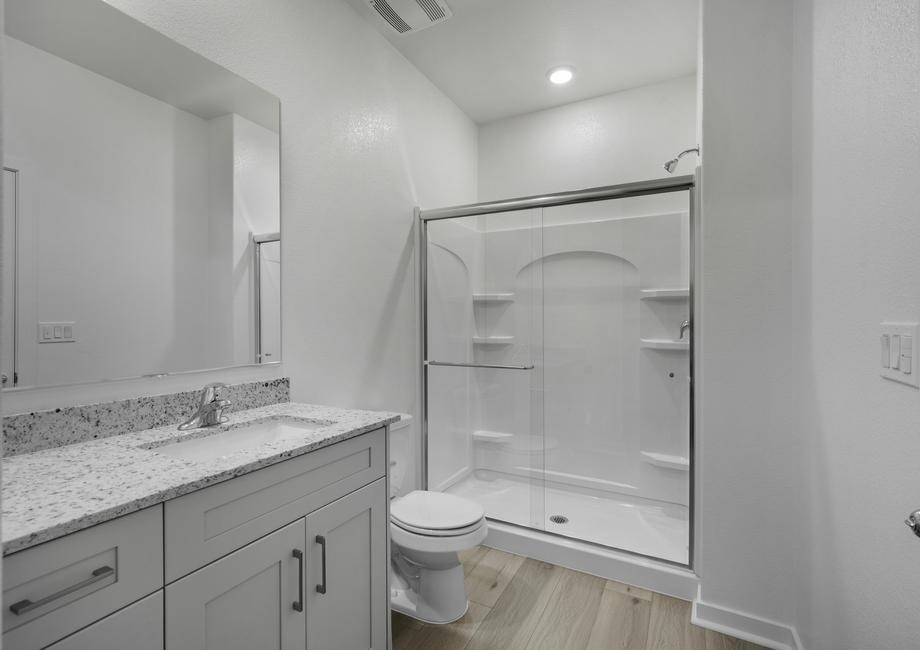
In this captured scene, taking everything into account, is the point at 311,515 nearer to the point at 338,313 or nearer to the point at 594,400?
the point at 338,313

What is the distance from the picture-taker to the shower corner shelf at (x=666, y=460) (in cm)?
256

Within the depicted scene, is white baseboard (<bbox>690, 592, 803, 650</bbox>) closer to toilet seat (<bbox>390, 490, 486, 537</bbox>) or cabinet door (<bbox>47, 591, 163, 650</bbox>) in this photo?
toilet seat (<bbox>390, 490, 486, 537</bbox>)

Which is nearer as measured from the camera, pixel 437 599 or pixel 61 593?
pixel 61 593

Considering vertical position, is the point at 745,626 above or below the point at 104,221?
below

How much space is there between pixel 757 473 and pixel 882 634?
831 mm

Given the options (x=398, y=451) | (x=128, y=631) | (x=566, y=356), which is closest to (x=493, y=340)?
(x=566, y=356)

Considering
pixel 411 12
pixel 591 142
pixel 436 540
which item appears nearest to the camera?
pixel 436 540

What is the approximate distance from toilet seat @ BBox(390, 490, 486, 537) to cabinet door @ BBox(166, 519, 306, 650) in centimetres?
64


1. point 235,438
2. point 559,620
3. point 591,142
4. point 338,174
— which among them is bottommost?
point 559,620

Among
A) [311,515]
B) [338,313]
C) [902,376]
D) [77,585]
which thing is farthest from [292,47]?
[902,376]

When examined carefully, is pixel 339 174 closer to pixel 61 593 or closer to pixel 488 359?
pixel 488 359

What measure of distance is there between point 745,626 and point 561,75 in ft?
9.21

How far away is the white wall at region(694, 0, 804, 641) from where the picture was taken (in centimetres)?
176

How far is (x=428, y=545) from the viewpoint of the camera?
1812 mm
